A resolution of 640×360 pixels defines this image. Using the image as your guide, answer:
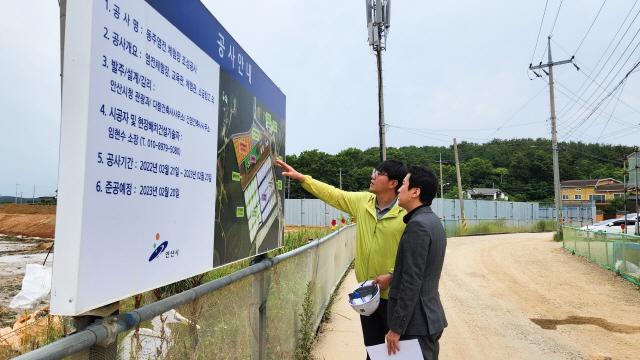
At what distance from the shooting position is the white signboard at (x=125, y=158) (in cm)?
143

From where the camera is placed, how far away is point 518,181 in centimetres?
8600

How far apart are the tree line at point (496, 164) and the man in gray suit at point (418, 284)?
6110 centimetres

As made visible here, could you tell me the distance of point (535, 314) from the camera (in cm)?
864

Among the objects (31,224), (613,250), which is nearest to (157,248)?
(613,250)

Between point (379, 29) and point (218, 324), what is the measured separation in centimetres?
1752

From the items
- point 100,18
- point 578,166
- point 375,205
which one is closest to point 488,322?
point 375,205

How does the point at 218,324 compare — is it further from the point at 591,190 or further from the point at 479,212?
the point at 591,190

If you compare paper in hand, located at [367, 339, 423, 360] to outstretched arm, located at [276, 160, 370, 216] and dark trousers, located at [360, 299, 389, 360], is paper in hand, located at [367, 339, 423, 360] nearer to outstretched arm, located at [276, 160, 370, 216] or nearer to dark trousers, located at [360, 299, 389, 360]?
dark trousers, located at [360, 299, 389, 360]

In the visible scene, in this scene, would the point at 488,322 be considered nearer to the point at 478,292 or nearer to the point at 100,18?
the point at 478,292

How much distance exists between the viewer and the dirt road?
635cm

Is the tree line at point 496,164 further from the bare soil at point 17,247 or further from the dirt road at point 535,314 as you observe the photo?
the dirt road at point 535,314

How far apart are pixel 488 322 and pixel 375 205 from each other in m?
5.10

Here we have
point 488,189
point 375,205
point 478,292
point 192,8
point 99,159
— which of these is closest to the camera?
point 99,159

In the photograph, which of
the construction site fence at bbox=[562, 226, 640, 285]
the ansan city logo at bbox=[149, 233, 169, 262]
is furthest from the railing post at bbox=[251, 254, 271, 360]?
the construction site fence at bbox=[562, 226, 640, 285]
